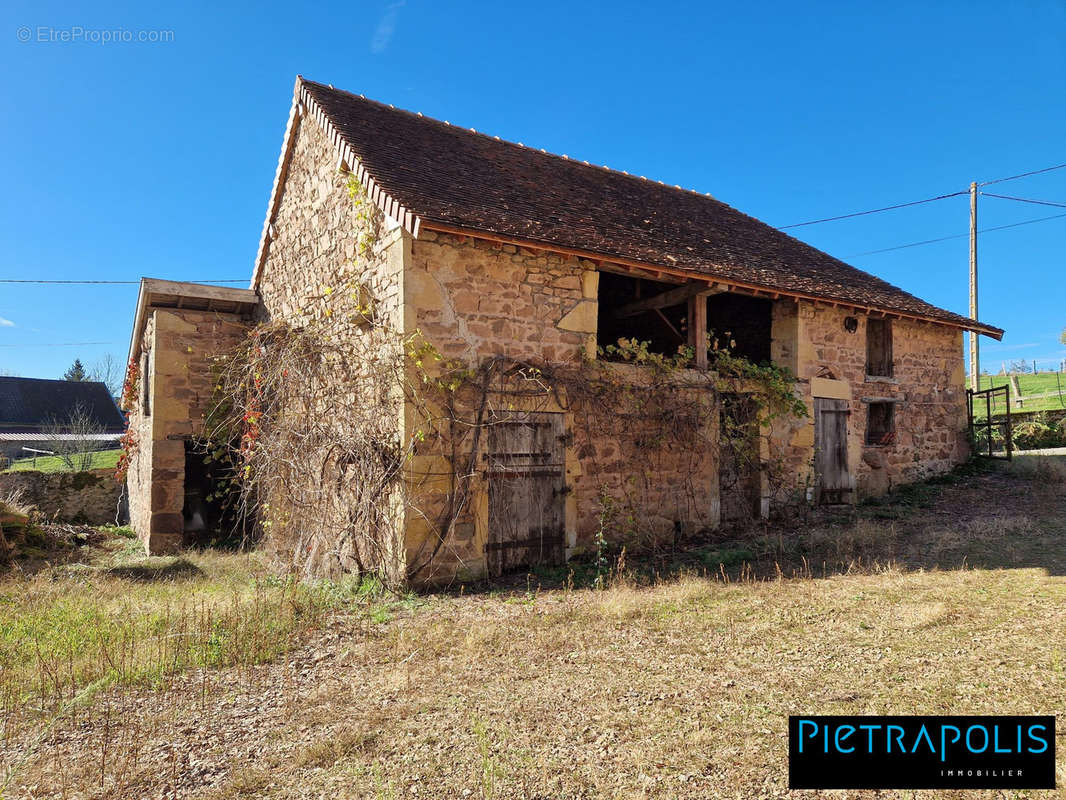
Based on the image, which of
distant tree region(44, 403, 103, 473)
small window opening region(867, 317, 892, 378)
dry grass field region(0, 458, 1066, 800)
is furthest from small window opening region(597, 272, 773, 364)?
distant tree region(44, 403, 103, 473)

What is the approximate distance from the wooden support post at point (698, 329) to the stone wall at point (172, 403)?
717 centimetres

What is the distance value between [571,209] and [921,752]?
25.5 feet

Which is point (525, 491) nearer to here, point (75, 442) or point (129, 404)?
point (129, 404)

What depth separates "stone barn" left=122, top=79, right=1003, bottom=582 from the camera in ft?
23.7

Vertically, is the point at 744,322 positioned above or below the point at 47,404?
above

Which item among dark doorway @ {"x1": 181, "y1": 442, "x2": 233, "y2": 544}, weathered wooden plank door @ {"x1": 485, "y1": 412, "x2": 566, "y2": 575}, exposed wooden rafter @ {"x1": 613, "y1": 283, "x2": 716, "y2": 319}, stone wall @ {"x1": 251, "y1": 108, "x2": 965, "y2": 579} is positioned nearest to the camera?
stone wall @ {"x1": 251, "y1": 108, "x2": 965, "y2": 579}

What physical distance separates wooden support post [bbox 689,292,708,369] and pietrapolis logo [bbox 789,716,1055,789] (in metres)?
6.20

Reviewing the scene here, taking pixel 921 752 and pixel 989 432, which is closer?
pixel 921 752

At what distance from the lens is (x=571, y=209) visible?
945 centimetres

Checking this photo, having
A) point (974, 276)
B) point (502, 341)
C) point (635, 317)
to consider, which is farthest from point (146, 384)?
point (974, 276)

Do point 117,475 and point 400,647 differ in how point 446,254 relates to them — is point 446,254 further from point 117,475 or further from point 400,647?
point 117,475

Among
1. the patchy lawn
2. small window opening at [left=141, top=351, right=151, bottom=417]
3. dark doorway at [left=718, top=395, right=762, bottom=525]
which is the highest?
small window opening at [left=141, top=351, right=151, bottom=417]

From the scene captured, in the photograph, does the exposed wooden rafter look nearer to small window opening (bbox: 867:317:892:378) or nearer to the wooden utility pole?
small window opening (bbox: 867:317:892:378)

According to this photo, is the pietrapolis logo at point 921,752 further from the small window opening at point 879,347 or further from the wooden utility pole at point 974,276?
the wooden utility pole at point 974,276
